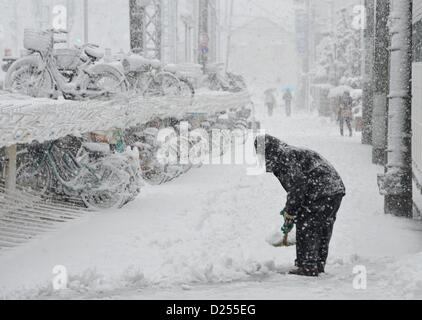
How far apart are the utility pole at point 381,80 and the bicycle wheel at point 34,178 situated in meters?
6.30

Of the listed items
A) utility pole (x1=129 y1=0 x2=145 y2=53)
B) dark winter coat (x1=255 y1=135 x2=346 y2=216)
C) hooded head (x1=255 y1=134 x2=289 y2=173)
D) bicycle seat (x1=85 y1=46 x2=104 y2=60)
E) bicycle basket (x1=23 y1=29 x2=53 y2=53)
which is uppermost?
utility pole (x1=129 y1=0 x2=145 y2=53)

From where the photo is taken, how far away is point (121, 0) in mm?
63031

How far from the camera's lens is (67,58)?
12875mm

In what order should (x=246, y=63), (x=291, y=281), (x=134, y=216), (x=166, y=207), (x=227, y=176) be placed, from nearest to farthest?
(x=291, y=281) → (x=134, y=216) → (x=166, y=207) → (x=227, y=176) → (x=246, y=63)

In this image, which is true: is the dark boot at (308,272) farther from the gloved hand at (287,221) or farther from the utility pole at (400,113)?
Answer: the utility pole at (400,113)

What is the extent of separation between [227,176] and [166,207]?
4014 mm

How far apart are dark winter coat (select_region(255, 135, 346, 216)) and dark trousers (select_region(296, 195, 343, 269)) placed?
0.22ft

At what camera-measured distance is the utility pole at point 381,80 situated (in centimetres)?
1385

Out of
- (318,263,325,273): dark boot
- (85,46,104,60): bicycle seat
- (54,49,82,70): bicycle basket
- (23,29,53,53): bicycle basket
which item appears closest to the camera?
(318,263,325,273): dark boot

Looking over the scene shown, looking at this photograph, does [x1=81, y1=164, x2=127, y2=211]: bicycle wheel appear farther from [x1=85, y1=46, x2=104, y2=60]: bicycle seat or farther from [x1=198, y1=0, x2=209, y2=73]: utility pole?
[x1=198, y1=0, x2=209, y2=73]: utility pole

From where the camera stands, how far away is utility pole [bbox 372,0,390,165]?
45.4ft

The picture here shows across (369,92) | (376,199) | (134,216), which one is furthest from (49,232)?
(369,92)

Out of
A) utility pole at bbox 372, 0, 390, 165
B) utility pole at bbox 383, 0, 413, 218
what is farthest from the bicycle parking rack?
utility pole at bbox 372, 0, 390, 165
